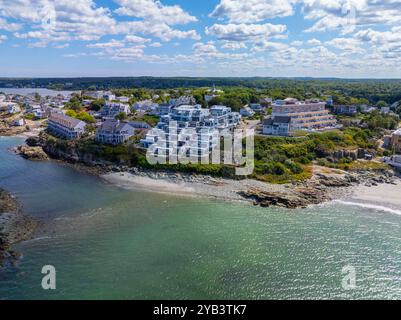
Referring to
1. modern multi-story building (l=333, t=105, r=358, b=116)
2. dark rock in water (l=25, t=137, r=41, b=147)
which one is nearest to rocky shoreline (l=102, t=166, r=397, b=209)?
dark rock in water (l=25, t=137, r=41, b=147)

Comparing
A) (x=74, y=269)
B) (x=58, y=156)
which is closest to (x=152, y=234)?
(x=74, y=269)

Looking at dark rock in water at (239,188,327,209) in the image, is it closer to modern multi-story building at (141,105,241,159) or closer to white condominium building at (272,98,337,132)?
modern multi-story building at (141,105,241,159)

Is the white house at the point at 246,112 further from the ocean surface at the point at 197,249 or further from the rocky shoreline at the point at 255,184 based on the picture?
the ocean surface at the point at 197,249

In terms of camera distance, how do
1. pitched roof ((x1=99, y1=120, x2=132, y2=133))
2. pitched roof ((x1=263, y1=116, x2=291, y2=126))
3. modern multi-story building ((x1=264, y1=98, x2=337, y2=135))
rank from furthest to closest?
modern multi-story building ((x1=264, y1=98, x2=337, y2=135)) < pitched roof ((x1=263, y1=116, x2=291, y2=126)) < pitched roof ((x1=99, y1=120, x2=132, y2=133))

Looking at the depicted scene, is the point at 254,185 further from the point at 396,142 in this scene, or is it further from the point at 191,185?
the point at 396,142

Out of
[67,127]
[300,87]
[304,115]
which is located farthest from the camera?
[300,87]

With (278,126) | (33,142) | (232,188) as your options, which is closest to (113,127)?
(33,142)
